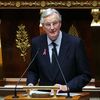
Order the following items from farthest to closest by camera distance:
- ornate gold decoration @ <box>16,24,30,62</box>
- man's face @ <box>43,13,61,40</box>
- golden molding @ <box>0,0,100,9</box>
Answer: ornate gold decoration @ <box>16,24,30,62</box> → golden molding @ <box>0,0,100,9</box> → man's face @ <box>43,13,61,40</box>

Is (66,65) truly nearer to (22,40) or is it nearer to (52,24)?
(52,24)

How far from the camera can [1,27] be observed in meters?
6.83

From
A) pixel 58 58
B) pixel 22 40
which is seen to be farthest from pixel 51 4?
pixel 58 58

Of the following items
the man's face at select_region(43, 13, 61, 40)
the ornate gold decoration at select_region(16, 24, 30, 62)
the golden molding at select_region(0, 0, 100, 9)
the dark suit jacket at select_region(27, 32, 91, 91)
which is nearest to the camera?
the man's face at select_region(43, 13, 61, 40)

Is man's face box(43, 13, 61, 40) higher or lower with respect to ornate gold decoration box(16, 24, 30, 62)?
higher

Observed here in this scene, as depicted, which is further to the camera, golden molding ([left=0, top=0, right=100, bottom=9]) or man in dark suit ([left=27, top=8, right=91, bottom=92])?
golden molding ([left=0, top=0, right=100, bottom=9])

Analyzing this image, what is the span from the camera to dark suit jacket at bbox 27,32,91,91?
4656 millimetres

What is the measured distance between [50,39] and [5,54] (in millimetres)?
2260

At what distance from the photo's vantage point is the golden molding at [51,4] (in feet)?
21.1

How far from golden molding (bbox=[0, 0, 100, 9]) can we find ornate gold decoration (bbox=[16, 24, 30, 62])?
1.22ft

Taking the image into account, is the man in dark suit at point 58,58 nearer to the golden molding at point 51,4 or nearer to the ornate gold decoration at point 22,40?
the golden molding at point 51,4

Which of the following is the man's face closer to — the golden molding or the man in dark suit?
the man in dark suit

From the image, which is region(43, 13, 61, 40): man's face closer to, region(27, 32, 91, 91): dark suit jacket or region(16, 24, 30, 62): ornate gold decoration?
region(27, 32, 91, 91): dark suit jacket

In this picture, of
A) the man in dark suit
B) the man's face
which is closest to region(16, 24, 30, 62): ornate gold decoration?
the man in dark suit
